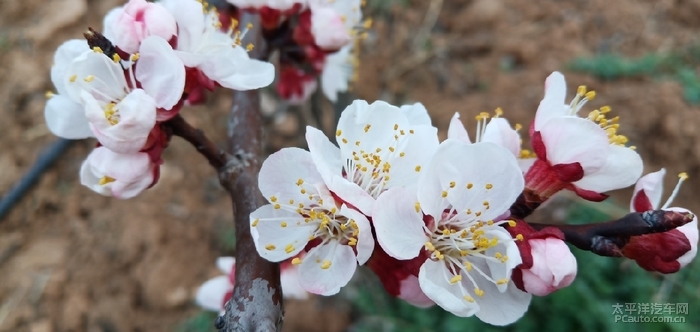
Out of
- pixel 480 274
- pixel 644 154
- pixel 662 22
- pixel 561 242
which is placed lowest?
pixel 644 154

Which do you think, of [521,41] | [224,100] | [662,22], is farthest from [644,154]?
[224,100]

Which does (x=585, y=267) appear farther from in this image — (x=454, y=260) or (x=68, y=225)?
(x=68, y=225)

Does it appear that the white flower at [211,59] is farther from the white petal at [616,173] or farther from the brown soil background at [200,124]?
the brown soil background at [200,124]

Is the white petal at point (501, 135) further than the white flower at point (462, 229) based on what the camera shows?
Yes

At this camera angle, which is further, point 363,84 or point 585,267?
point 363,84

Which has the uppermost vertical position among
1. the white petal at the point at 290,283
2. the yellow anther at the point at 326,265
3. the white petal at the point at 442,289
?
the white petal at the point at 442,289

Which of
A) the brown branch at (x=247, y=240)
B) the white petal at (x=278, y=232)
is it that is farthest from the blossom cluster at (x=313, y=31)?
the white petal at (x=278, y=232)
